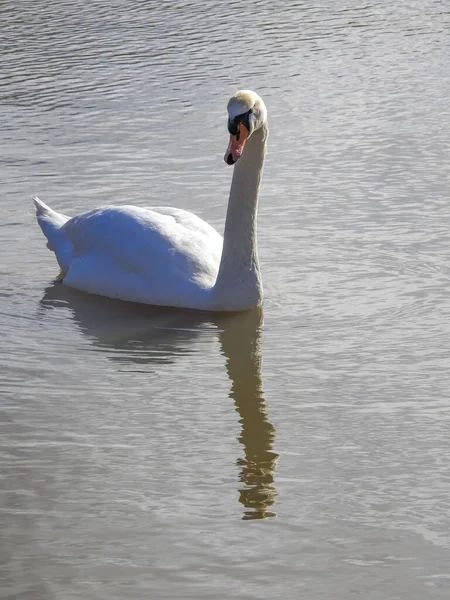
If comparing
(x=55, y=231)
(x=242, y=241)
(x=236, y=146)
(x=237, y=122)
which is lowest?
(x=55, y=231)

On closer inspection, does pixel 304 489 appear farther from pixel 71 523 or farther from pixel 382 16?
pixel 382 16

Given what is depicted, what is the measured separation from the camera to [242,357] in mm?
7031

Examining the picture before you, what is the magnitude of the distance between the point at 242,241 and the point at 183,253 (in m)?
0.38

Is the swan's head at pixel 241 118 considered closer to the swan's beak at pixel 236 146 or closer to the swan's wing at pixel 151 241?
the swan's beak at pixel 236 146

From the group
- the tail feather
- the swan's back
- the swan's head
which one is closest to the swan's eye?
the swan's head

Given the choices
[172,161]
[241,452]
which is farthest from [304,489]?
[172,161]

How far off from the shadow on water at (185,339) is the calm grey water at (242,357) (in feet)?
0.06

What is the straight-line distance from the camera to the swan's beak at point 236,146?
22.9ft

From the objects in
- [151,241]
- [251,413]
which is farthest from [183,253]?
[251,413]

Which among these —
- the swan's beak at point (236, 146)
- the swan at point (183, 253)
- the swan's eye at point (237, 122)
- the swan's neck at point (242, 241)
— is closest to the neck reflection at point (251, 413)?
the swan's neck at point (242, 241)

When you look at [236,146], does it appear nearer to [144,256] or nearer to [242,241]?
[242,241]

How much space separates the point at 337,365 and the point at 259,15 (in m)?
10.2

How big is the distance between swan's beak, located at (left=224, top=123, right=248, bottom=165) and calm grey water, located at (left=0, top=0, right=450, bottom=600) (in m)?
1.00

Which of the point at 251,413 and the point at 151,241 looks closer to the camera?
the point at 251,413
